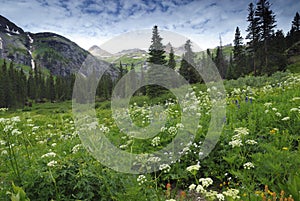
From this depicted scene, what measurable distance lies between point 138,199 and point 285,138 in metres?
3.08

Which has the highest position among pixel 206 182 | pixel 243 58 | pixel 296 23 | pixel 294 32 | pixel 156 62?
pixel 296 23

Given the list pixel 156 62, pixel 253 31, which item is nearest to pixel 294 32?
pixel 253 31

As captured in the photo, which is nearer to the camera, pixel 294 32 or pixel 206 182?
pixel 206 182

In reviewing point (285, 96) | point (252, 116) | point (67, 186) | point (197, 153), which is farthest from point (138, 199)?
point (285, 96)

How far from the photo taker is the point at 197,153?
4.63 meters

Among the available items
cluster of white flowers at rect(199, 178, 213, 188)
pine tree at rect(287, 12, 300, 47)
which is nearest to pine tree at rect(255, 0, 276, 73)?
pine tree at rect(287, 12, 300, 47)

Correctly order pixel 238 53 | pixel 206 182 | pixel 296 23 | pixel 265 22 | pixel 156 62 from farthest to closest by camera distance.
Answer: pixel 296 23 → pixel 238 53 → pixel 265 22 → pixel 156 62 → pixel 206 182

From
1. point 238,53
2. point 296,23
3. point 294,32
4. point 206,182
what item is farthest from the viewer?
point 296,23

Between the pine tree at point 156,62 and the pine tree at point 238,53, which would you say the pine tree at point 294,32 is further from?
the pine tree at point 156,62

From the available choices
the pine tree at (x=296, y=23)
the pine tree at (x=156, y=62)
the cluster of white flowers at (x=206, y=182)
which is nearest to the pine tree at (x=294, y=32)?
the pine tree at (x=296, y=23)

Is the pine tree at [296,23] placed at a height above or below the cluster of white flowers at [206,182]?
above

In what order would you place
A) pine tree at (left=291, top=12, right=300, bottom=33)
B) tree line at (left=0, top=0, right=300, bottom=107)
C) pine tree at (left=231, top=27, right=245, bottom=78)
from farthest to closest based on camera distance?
1. pine tree at (left=291, top=12, right=300, bottom=33)
2. pine tree at (left=231, top=27, right=245, bottom=78)
3. tree line at (left=0, top=0, right=300, bottom=107)

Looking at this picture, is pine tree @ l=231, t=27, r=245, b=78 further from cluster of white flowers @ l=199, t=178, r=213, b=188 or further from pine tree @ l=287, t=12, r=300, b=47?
cluster of white flowers @ l=199, t=178, r=213, b=188

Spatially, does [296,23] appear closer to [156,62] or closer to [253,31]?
[253,31]
